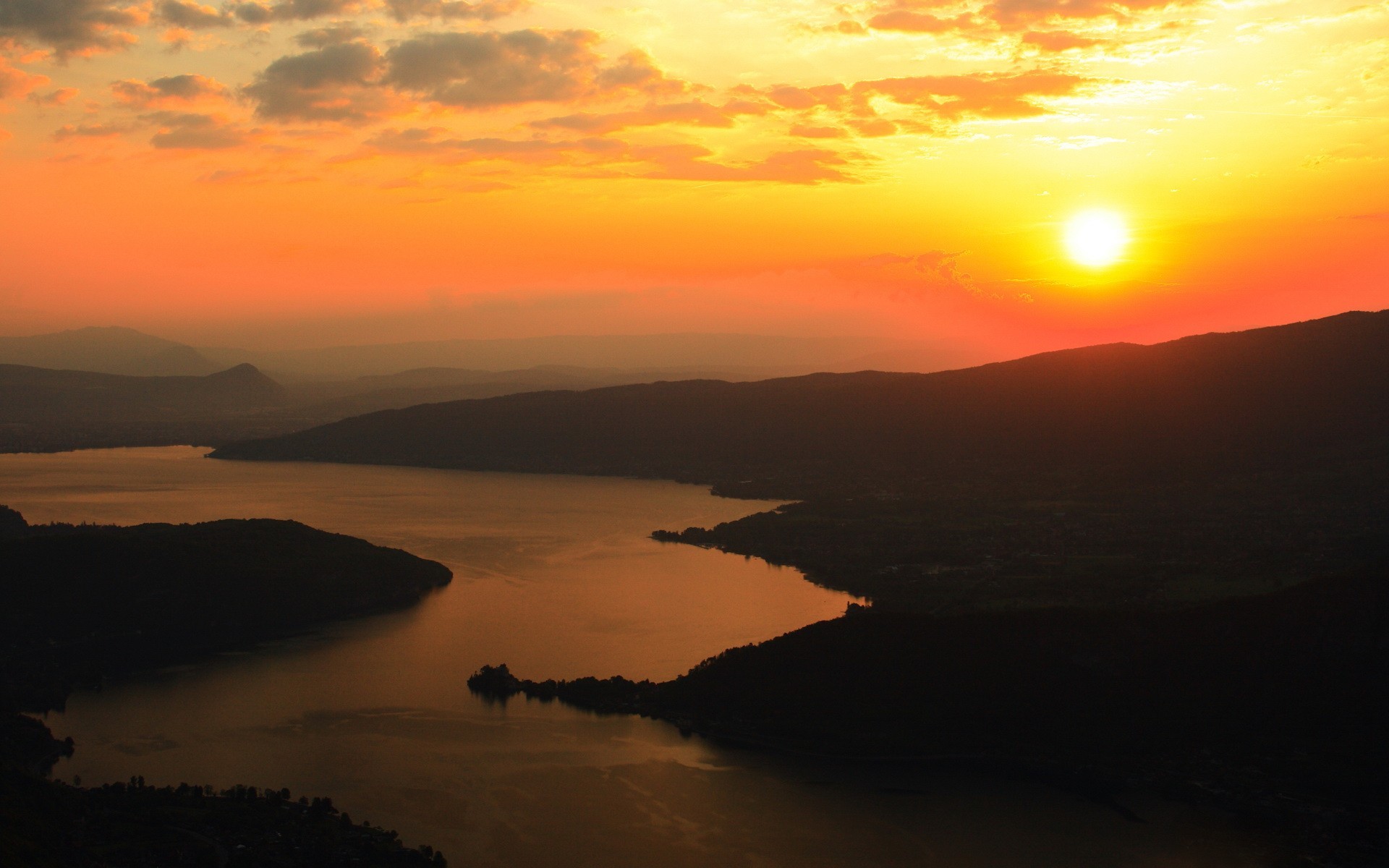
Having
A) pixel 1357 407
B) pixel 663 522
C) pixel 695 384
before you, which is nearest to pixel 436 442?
pixel 695 384

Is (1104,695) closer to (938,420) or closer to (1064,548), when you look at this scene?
(1064,548)

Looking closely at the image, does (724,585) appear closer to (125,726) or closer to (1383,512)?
(125,726)

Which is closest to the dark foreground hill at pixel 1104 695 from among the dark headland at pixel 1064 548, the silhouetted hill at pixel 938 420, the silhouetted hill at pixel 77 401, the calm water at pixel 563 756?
the dark headland at pixel 1064 548

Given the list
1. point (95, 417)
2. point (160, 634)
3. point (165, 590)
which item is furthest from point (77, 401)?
point (160, 634)

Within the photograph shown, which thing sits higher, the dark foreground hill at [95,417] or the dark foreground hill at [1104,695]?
the dark foreground hill at [95,417]

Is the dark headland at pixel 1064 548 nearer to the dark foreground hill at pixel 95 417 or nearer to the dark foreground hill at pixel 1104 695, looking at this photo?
the dark foreground hill at pixel 1104 695

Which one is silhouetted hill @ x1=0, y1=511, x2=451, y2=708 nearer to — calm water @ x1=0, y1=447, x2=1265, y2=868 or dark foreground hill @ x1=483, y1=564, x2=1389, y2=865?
calm water @ x1=0, y1=447, x2=1265, y2=868
